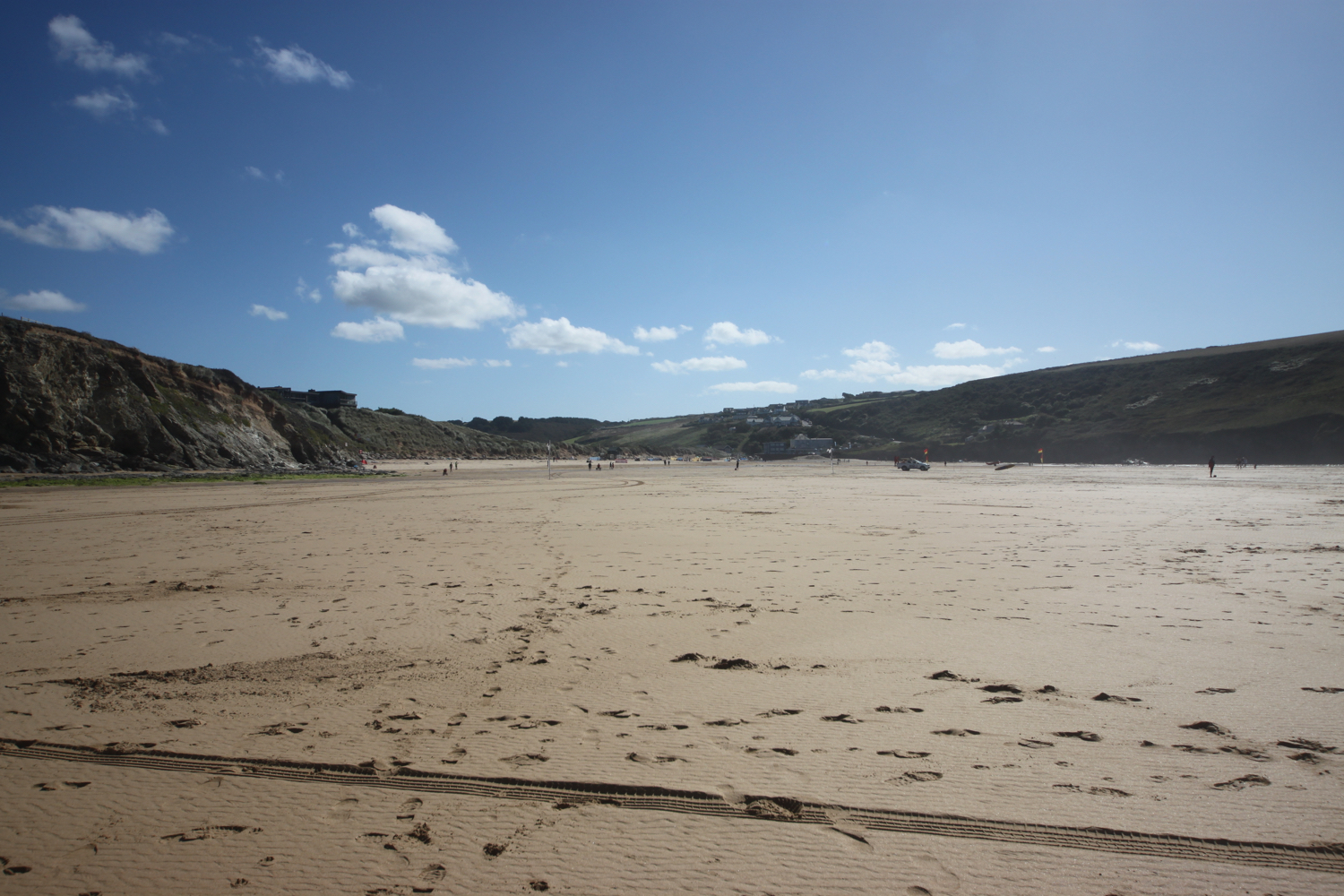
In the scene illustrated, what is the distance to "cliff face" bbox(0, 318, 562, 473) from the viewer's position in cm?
3441

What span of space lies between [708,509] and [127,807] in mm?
17698

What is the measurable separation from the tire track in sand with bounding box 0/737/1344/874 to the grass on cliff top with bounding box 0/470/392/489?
3309 cm

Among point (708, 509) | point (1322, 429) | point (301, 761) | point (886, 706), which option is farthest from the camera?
point (1322, 429)

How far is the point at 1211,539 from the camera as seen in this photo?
12.8 meters

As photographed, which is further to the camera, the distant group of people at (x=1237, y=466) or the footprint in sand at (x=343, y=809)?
the distant group of people at (x=1237, y=466)

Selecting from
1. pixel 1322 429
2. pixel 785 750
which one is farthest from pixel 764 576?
pixel 1322 429

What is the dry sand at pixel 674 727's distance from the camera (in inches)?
118

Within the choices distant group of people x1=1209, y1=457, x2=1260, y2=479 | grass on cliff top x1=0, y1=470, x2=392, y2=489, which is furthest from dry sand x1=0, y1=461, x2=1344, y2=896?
distant group of people x1=1209, y1=457, x2=1260, y2=479

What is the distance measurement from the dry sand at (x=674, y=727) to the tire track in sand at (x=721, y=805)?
0.07 feet

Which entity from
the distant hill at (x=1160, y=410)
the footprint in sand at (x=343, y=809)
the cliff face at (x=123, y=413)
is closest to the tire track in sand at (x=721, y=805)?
the footprint in sand at (x=343, y=809)

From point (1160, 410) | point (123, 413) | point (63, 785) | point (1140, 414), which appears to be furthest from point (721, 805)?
point (1160, 410)

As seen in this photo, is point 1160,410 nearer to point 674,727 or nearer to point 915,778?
point 915,778

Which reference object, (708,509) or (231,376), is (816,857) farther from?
(231,376)

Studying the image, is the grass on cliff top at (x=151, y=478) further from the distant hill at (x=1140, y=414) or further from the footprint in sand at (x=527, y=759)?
the distant hill at (x=1140, y=414)
